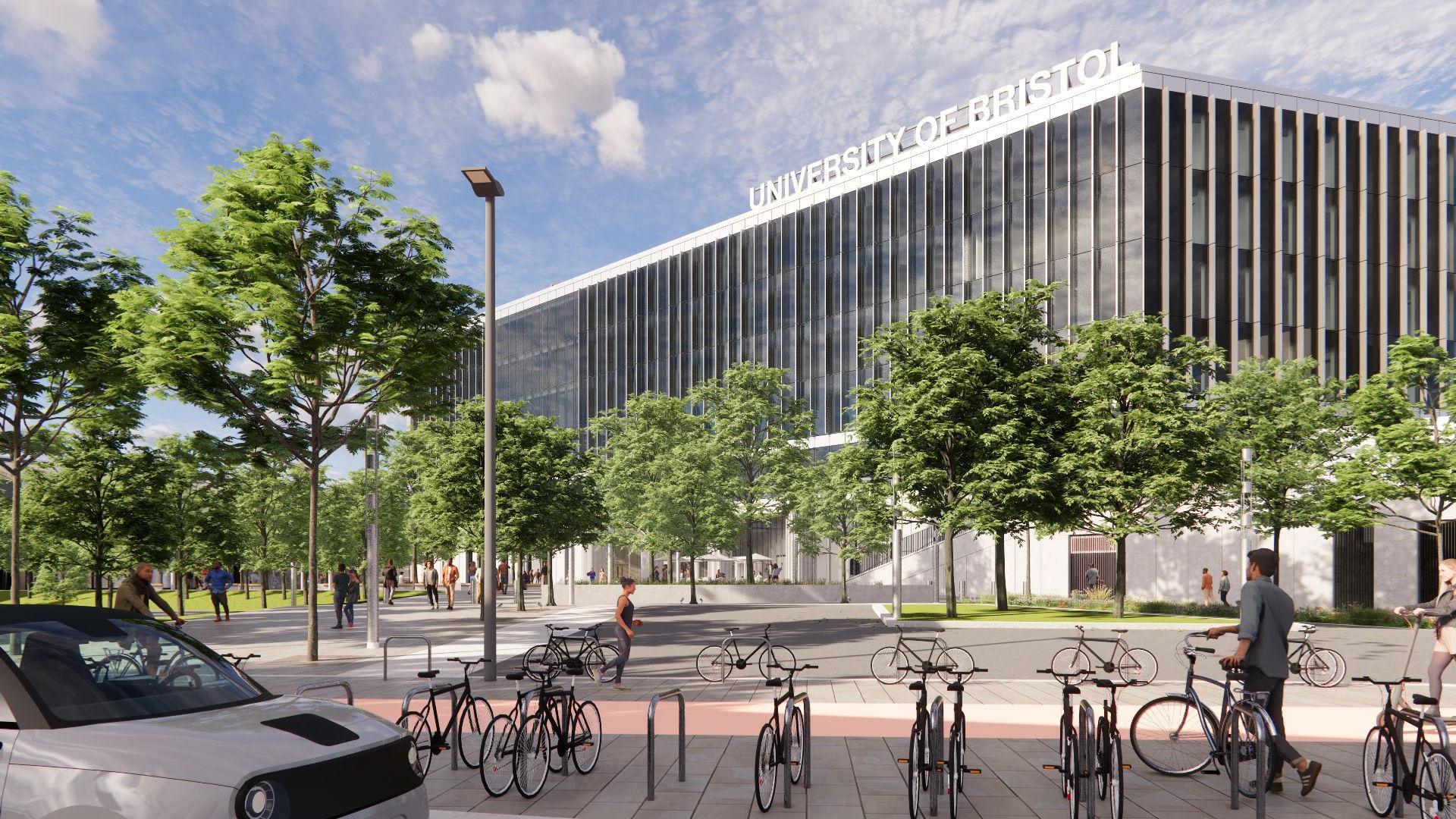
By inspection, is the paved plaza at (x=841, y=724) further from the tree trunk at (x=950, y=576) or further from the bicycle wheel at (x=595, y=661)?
the tree trunk at (x=950, y=576)

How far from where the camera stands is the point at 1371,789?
27.2 ft

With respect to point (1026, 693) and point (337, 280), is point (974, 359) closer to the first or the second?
point (1026, 693)

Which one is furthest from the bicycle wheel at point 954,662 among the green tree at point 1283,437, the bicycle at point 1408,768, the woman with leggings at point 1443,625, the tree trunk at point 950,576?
the green tree at point 1283,437

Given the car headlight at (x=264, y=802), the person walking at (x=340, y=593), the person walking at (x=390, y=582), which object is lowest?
the person walking at (x=390, y=582)

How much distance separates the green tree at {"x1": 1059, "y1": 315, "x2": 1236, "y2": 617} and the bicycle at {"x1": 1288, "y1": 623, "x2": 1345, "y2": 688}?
14.6 metres

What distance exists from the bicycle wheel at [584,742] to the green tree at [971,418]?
2286 cm

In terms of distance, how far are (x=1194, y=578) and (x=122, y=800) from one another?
46684mm

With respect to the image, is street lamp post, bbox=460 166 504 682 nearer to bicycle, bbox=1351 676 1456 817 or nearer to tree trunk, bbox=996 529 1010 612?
bicycle, bbox=1351 676 1456 817

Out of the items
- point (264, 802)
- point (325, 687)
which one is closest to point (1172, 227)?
point (325, 687)

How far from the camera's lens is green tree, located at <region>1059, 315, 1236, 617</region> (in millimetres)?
31438

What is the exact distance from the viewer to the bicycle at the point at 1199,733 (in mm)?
8359

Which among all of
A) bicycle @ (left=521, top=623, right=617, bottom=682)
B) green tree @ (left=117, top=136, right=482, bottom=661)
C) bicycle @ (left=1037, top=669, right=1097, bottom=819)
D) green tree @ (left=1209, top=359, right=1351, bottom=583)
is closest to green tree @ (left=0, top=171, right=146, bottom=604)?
green tree @ (left=117, top=136, right=482, bottom=661)

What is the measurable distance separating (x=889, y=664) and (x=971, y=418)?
641 inches

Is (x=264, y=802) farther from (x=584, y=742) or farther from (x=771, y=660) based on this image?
(x=771, y=660)
